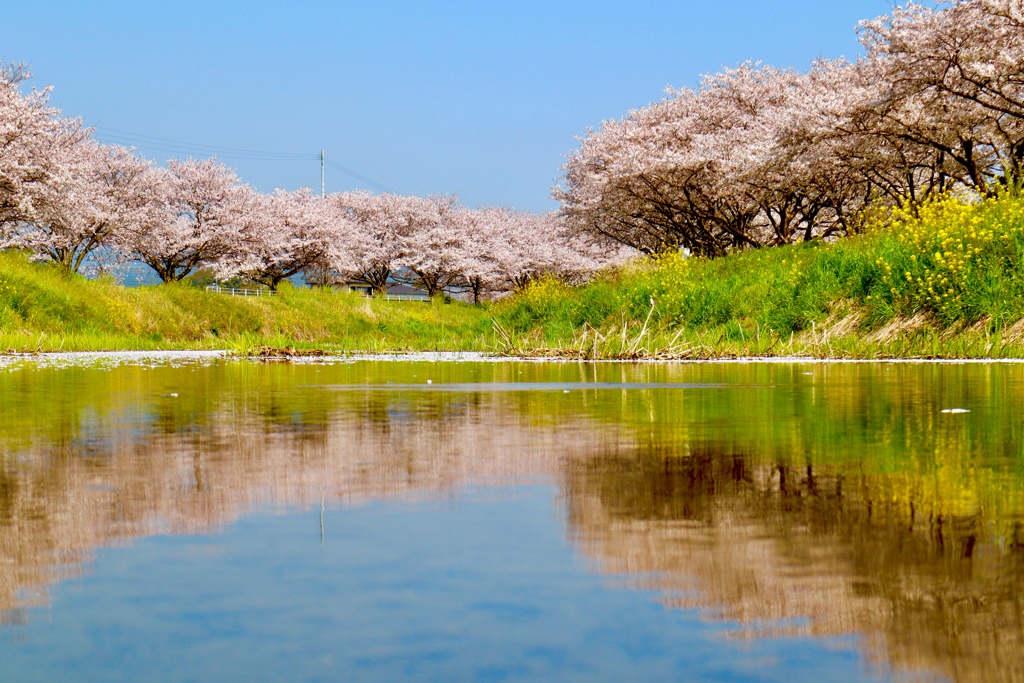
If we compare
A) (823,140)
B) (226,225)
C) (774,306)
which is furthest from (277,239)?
(774,306)

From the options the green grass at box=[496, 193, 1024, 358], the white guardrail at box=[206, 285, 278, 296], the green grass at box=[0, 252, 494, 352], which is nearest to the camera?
the green grass at box=[496, 193, 1024, 358]

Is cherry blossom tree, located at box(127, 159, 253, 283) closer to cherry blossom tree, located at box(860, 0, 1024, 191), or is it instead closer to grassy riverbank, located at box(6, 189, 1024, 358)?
grassy riverbank, located at box(6, 189, 1024, 358)

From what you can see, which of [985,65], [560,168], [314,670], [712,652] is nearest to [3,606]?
[314,670]

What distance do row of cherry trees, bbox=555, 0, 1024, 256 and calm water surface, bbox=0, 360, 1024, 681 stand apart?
1908 centimetres

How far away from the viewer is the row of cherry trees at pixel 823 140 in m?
25.1

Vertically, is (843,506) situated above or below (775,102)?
below

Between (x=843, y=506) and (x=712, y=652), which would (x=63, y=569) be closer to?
(x=712, y=652)

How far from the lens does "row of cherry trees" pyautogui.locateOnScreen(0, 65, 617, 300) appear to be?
35344 millimetres

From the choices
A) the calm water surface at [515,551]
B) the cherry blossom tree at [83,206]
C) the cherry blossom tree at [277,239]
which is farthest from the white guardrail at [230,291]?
the calm water surface at [515,551]

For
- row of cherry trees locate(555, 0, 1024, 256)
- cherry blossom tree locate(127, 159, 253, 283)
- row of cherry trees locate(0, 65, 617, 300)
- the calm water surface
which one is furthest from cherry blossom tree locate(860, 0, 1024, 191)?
cherry blossom tree locate(127, 159, 253, 283)

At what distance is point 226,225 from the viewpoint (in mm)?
55781

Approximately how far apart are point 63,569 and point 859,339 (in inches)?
585

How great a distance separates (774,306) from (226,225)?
43591 mm

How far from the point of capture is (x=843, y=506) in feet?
9.81
